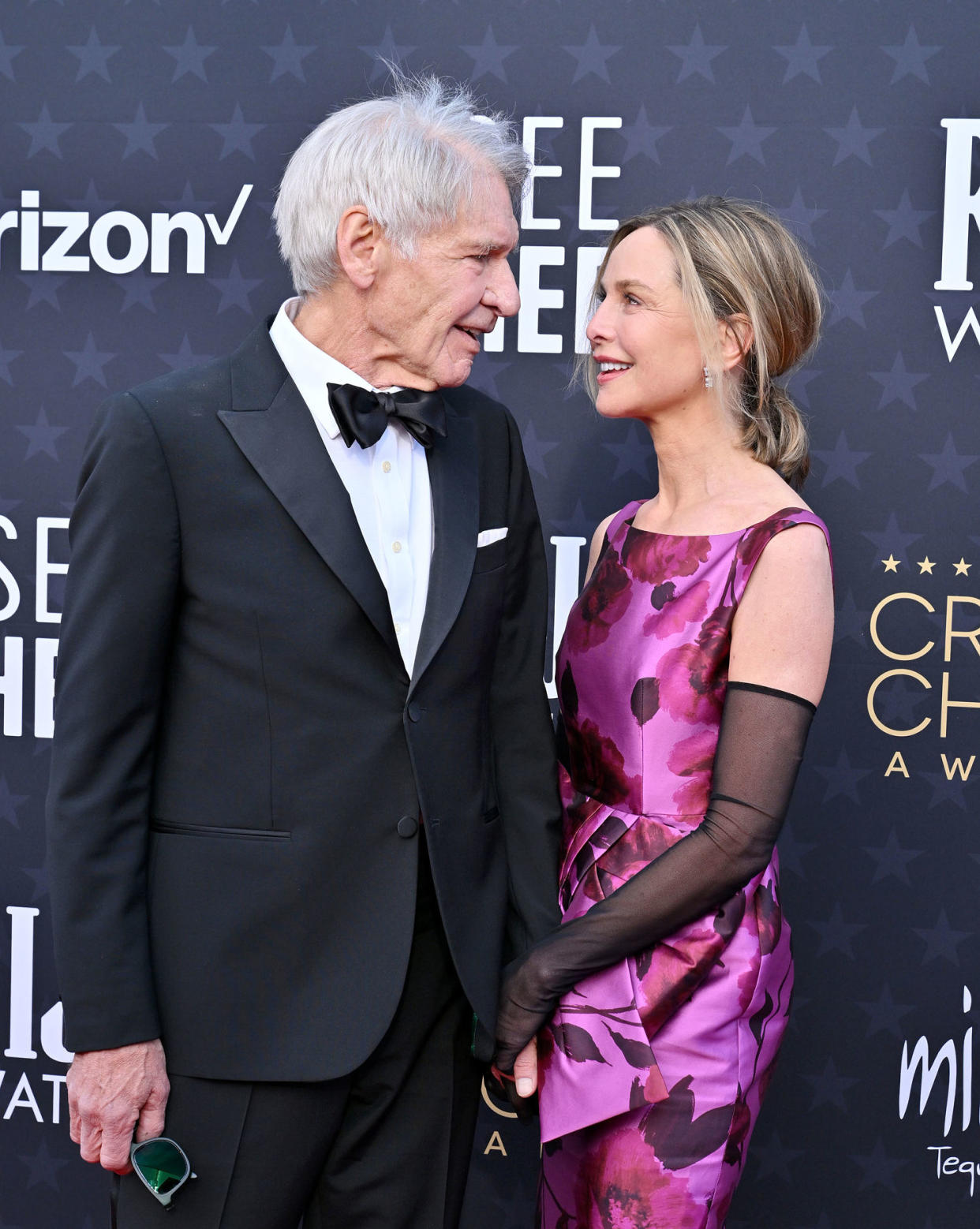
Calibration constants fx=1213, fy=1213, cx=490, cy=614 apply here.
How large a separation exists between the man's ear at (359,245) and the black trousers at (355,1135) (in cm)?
69

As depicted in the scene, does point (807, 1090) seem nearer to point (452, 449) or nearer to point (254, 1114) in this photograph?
point (254, 1114)

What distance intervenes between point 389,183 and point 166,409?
1.24ft

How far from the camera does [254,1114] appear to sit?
4.57 feet

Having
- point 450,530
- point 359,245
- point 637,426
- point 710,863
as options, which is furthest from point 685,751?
point 637,426

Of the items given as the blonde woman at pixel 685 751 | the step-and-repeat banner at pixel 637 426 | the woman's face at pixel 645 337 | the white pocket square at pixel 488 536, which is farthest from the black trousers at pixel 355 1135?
the step-and-repeat banner at pixel 637 426

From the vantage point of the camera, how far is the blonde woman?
1.49 m

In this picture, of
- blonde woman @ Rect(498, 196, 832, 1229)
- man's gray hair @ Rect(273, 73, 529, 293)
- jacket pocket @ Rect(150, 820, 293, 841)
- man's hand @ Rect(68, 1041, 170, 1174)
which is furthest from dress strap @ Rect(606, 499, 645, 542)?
man's hand @ Rect(68, 1041, 170, 1174)

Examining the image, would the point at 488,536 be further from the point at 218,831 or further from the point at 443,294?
the point at 218,831

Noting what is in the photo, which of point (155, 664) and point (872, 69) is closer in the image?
point (155, 664)

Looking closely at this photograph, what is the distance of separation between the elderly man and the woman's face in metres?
0.25

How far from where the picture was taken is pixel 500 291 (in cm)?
152

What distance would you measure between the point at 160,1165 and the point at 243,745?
0.47 meters

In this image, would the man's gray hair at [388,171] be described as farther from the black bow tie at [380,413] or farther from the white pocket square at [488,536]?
the white pocket square at [488,536]

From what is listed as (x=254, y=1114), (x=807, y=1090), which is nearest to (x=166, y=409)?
(x=254, y=1114)
